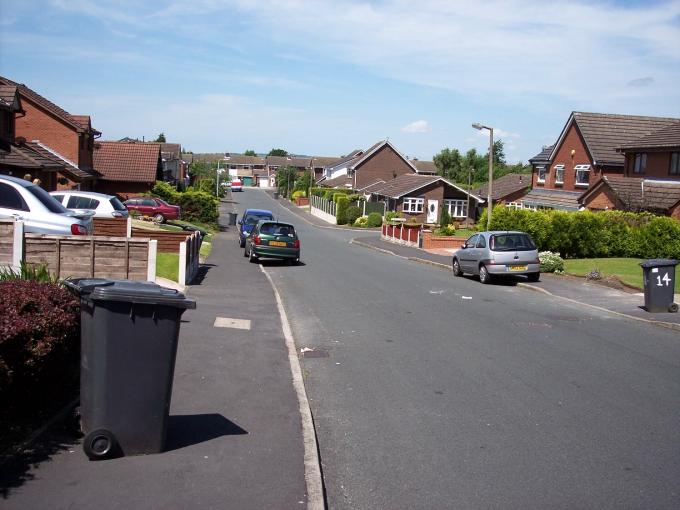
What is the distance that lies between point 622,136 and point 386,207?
2465cm

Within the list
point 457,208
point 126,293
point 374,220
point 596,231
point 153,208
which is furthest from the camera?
point 457,208

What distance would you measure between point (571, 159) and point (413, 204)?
18170 millimetres

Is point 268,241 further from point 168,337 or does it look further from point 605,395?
point 168,337

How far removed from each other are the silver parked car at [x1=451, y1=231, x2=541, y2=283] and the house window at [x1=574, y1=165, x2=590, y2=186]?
81.8 ft

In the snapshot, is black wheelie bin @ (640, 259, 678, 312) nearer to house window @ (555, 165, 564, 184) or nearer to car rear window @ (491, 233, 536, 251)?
car rear window @ (491, 233, 536, 251)

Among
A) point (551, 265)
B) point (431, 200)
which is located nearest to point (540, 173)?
point (431, 200)

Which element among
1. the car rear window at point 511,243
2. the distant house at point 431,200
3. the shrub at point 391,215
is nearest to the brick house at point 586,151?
the distant house at point 431,200

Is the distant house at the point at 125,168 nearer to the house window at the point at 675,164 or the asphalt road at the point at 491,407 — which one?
the house window at the point at 675,164

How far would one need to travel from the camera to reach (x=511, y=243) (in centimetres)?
2142

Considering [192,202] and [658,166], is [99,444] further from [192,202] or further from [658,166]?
[192,202]

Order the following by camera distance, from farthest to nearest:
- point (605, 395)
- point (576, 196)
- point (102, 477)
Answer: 1. point (576, 196)
2. point (605, 395)
3. point (102, 477)

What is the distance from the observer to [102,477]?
16.8ft

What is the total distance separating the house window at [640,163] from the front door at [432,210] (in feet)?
81.5

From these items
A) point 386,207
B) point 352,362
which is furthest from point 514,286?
point 386,207
